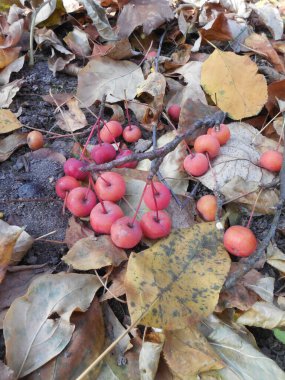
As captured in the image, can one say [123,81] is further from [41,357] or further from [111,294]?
[41,357]

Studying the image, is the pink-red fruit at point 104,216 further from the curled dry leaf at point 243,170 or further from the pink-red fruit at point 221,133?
the pink-red fruit at point 221,133

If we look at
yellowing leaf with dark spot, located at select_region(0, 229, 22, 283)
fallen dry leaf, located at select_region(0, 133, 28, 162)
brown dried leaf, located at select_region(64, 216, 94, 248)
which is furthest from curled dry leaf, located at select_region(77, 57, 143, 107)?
yellowing leaf with dark spot, located at select_region(0, 229, 22, 283)

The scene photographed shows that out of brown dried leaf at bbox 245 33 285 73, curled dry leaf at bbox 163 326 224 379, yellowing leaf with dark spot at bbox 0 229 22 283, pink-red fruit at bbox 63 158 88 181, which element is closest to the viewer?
curled dry leaf at bbox 163 326 224 379

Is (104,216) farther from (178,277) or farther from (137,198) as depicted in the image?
(178,277)

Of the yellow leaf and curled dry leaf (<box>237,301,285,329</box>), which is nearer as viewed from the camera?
curled dry leaf (<box>237,301,285,329</box>)

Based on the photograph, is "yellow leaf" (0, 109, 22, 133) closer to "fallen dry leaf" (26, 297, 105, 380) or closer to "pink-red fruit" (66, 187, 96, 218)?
"pink-red fruit" (66, 187, 96, 218)

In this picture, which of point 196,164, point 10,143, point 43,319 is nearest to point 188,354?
point 43,319

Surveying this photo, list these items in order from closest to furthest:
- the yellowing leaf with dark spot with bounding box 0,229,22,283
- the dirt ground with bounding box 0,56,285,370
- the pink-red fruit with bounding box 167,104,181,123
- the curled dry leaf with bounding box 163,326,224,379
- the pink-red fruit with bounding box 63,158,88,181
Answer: the curled dry leaf with bounding box 163,326,224,379
the yellowing leaf with dark spot with bounding box 0,229,22,283
the dirt ground with bounding box 0,56,285,370
the pink-red fruit with bounding box 63,158,88,181
the pink-red fruit with bounding box 167,104,181,123

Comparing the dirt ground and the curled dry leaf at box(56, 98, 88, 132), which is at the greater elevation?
the curled dry leaf at box(56, 98, 88, 132)
